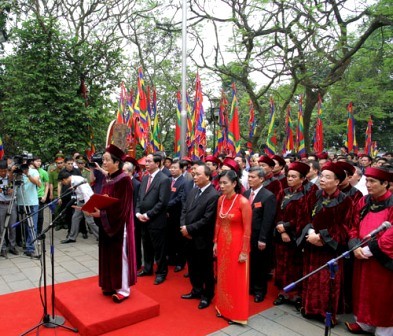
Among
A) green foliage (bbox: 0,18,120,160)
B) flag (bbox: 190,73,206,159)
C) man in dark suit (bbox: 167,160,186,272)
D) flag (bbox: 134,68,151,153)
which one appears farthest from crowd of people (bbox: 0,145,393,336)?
flag (bbox: 190,73,206,159)

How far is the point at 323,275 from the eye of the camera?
407cm

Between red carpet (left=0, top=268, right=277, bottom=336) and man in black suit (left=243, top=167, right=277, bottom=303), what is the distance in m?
0.27

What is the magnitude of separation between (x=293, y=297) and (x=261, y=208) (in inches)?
49.7

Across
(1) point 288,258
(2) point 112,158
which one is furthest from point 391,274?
(2) point 112,158

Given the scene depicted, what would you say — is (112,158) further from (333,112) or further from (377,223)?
(333,112)

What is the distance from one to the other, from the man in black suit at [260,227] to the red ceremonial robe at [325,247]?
581mm

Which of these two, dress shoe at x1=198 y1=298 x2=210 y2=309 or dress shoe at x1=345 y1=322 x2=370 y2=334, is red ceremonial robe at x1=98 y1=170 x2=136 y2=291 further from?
dress shoe at x1=345 y1=322 x2=370 y2=334

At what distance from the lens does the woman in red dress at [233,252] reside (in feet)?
13.2

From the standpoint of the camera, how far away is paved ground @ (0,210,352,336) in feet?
12.9

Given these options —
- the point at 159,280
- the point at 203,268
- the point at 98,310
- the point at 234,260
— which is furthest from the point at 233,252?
the point at 159,280

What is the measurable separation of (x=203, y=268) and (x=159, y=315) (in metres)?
0.80

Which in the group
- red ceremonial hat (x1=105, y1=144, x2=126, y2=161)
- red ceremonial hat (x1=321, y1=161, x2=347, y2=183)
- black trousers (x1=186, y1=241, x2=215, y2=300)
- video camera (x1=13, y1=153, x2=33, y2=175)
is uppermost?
red ceremonial hat (x1=105, y1=144, x2=126, y2=161)

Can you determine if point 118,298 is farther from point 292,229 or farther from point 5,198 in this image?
point 5,198

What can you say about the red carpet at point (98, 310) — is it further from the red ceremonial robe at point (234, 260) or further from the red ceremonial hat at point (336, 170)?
the red ceremonial hat at point (336, 170)
